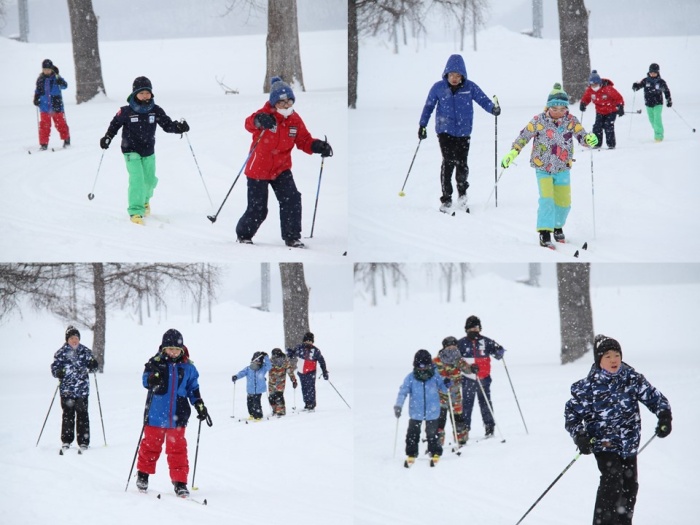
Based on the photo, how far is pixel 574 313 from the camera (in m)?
7.67

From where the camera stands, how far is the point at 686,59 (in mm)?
6719

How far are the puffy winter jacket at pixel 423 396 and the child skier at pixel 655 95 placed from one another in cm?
252

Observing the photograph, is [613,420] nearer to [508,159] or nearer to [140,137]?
[508,159]

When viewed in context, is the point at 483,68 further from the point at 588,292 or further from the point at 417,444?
the point at 417,444

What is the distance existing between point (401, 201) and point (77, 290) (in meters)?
2.21

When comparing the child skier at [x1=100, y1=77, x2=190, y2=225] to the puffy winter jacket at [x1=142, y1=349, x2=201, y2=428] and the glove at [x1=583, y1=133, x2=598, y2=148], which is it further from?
the glove at [x1=583, y1=133, x2=598, y2=148]

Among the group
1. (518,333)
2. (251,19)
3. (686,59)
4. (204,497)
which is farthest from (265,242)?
(518,333)

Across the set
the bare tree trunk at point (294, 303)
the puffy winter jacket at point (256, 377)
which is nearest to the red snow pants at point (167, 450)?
the bare tree trunk at point (294, 303)

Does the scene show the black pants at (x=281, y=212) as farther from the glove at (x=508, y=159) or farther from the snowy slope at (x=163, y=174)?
the glove at (x=508, y=159)

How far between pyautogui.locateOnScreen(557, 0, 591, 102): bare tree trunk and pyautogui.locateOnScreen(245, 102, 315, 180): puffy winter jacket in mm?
2620

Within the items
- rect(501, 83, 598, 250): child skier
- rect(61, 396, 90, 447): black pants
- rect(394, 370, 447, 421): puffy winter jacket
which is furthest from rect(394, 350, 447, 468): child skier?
rect(61, 396, 90, 447): black pants

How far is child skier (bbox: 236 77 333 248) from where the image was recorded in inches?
215

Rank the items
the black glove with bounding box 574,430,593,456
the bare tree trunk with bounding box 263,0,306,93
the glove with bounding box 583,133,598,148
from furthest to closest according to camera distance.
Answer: the bare tree trunk with bounding box 263,0,306,93
the glove with bounding box 583,133,598,148
the black glove with bounding box 574,430,593,456

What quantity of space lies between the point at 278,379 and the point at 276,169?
6.40 ft
